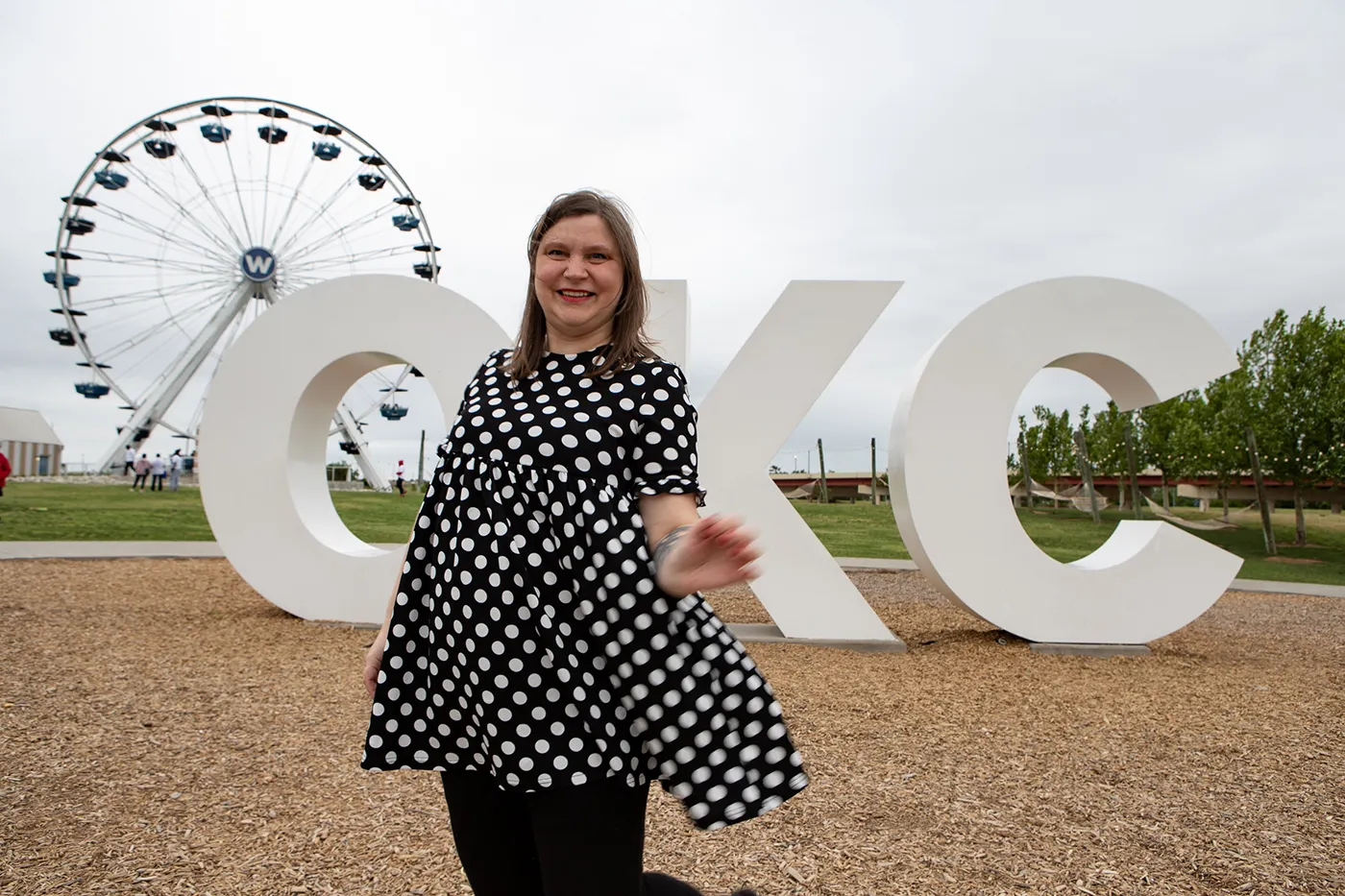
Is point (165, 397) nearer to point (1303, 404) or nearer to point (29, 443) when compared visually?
point (29, 443)

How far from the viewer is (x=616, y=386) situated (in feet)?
4.18

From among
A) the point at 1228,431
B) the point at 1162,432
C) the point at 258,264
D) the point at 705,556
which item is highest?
the point at 258,264

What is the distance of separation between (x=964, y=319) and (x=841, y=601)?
207 cm

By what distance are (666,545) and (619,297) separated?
44cm

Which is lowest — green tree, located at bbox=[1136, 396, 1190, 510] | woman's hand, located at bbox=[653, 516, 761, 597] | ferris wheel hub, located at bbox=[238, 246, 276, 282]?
woman's hand, located at bbox=[653, 516, 761, 597]

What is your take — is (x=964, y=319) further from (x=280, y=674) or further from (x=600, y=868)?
(x=600, y=868)

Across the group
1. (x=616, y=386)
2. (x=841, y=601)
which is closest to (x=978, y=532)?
(x=841, y=601)

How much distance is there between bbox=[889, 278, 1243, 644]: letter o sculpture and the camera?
18.9 ft

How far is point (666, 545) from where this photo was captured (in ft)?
3.83

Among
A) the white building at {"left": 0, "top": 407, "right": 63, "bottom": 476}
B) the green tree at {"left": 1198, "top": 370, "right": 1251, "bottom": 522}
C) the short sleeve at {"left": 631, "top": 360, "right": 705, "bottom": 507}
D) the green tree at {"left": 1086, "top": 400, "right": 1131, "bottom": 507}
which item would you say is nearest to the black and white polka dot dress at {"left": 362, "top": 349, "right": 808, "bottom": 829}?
the short sleeve at {"left": 631, "top": 360, "right": 705, "bottom": 507}

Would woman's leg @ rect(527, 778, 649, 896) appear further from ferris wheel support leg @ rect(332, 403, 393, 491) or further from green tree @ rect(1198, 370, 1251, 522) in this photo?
ferris wheel support leg @ rect(332, 403, 393, 491)

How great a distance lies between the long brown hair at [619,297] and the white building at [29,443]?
45.0m

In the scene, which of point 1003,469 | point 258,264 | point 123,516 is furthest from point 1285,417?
point 258,264

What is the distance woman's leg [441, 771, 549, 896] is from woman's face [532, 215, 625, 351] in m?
0.68
